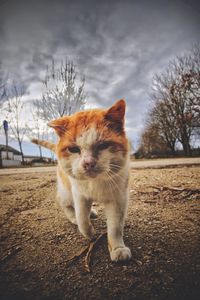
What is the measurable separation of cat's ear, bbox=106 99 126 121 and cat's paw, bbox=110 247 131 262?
105 centimetres

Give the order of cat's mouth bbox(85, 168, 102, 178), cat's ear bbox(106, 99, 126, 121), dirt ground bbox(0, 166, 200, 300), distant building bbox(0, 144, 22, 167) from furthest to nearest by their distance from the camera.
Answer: distant building bbox(0, 144, 22, 167) < cat's ear bbox(106, 99, 126, 121) < cat's mouth bbox(85, 168, 102, 178) < dirt ground bbox(0, 166, 200, 300)

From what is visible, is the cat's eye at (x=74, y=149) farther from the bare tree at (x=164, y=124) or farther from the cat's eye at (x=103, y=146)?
the bare tree at (x=164, y=124)

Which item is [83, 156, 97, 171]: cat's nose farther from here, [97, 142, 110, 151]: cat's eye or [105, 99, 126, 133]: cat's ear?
[105, 99, 126, 133]: cat's ear

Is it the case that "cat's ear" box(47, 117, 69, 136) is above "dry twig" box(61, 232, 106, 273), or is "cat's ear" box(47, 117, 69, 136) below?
above

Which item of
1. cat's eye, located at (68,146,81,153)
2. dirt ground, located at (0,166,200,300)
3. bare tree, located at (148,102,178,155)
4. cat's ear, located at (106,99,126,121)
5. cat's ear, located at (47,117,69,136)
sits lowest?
dirt ground, located at (0,166,200,300)

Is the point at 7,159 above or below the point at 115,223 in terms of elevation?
above

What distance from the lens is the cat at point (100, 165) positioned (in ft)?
4.22

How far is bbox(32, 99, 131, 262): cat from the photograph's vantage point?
129 centimetres

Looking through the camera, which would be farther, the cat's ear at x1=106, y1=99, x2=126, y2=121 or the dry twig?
the cat's ear at x1=106, y1=99, x2=126, y2=121

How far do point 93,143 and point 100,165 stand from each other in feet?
0.61

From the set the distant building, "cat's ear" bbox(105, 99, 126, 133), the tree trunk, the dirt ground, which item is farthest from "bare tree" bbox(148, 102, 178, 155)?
"cat's ear" bbox(105, 99, 126, 133)

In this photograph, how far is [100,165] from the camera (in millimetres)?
1277

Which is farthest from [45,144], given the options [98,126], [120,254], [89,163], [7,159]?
[7,159]

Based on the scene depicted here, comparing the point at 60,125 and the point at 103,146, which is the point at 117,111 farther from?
the point at 60,125
